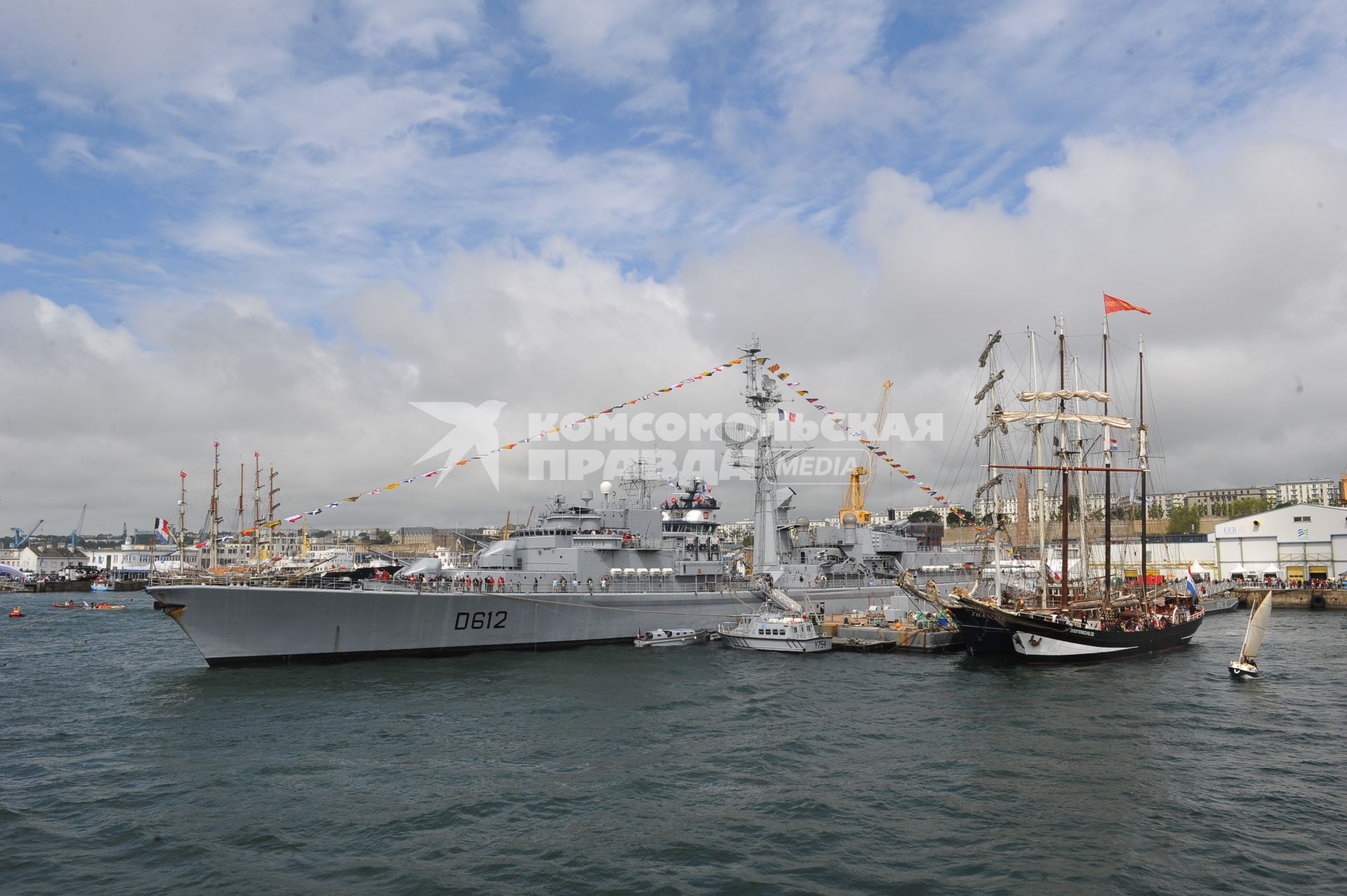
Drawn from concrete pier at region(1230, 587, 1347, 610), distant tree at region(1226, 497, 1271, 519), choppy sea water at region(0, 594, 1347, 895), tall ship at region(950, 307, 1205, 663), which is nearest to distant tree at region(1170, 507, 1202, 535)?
distant tree at region(1226, 497, 1271, 519)

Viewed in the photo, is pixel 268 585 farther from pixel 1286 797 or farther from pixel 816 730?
pixel 1286 797

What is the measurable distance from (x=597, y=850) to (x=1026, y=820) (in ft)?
29.8

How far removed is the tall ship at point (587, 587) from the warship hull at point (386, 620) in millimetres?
64

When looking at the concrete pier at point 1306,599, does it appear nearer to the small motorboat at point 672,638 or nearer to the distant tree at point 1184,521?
the small motorboat at point 672,638

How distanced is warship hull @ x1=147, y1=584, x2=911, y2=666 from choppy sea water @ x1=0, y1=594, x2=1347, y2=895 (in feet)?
5.44

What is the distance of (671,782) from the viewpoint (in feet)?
62.3

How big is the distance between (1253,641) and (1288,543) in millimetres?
64834

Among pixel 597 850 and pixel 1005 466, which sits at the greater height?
pixel 1005 466

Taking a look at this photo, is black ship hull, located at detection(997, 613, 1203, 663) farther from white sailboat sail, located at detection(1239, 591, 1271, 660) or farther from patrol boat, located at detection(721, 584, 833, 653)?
patrol boat, located at detection(721, 584, 833, 653)

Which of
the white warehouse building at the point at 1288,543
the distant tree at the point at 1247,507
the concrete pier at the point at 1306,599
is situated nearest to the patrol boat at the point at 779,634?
the concrete pier at the point at 1306,599

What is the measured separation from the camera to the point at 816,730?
24.0m

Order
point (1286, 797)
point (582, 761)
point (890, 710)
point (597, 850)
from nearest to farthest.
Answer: point (597, 850) → point (1286, 797) → point (582, 761) → point (890, 710)

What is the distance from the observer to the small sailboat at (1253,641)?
32.3 meters

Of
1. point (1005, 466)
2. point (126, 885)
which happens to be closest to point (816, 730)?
point (126, 885)
